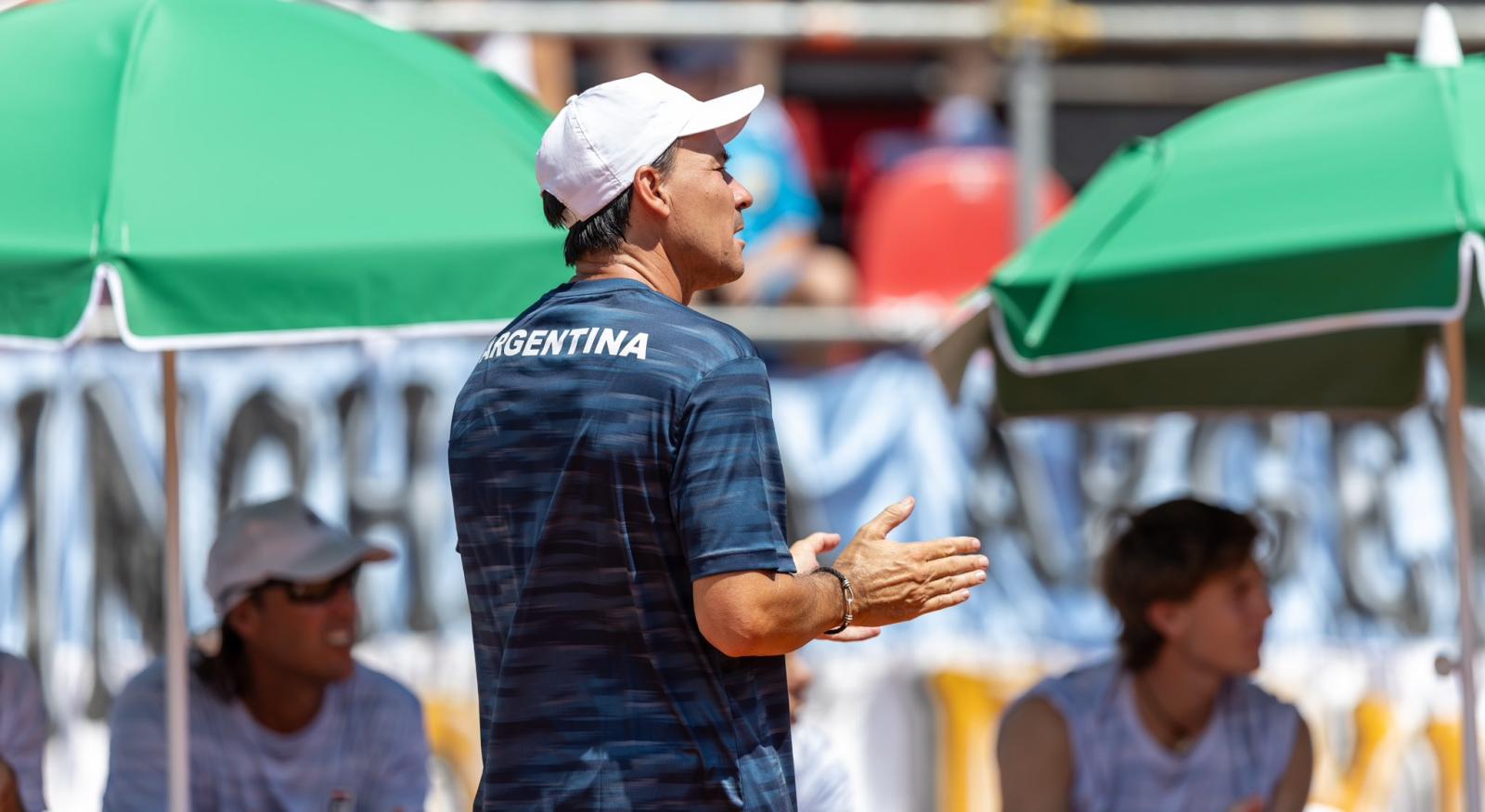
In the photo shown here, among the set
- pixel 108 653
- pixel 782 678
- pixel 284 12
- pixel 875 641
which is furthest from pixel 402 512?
pixel 782 678

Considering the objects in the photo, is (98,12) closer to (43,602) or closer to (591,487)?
(591,487)

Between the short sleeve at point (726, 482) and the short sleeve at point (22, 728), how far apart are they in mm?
2183

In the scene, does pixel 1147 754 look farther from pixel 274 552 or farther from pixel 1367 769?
pixel 274 552

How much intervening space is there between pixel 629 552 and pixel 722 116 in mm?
599

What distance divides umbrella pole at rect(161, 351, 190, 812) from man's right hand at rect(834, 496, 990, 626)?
5.37ft

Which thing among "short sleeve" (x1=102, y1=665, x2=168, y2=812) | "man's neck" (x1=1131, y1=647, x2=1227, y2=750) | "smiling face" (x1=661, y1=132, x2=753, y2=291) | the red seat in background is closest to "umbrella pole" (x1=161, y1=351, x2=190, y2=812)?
"short sleeve" (x1=102, y1=665, x2=168, y2=812)

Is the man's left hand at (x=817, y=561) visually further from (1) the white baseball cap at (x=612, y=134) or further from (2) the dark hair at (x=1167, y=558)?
(2) the dark hair at (x=1167, y=558)

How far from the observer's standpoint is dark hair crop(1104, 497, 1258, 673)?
4.12 m

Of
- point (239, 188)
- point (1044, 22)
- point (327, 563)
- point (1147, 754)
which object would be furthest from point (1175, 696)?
point (1044, 22)

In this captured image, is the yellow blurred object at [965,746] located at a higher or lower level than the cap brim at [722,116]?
lower

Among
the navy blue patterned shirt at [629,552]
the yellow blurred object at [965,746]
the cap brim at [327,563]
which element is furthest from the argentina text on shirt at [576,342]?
the yellow blurred object at [965,746]

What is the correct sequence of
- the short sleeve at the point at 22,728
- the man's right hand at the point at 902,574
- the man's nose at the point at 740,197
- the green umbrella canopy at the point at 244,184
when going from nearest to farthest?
the man's right hand at the point at 902,574, the man's nose at the point at 740,197, the green umbrella canopy at the point at 244,184, the short sleeve at the point at 22,728

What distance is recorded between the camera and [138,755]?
12.3ft

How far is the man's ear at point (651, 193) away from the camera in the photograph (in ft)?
7.91
